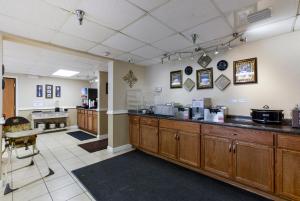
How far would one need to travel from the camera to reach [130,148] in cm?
425

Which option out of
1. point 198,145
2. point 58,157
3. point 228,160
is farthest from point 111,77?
point 228,160

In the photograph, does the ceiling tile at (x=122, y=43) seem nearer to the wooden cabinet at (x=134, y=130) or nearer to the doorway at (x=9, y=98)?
the wooden cabinet at (x=134, y=130)

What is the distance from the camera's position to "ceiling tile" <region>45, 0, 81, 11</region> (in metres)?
1.69

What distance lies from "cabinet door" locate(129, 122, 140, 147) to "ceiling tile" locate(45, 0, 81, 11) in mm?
2838

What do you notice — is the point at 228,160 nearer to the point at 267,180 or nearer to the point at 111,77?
the point at 267,180

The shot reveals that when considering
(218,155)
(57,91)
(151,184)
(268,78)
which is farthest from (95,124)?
(268,78)

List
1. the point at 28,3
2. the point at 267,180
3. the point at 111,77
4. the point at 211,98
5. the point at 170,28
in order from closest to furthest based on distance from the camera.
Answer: the point at 28,3, the point at 267,180, the point at 170,28, the point at 211,98, the point at 111,77

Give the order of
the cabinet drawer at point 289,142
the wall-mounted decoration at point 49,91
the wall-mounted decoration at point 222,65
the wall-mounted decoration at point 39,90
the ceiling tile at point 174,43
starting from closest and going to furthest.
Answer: the cabinet drawer at point 289,142, the ceiling tile at point 174,43, the wall-mounted decoration at point 222,65, the wall-mounted decoration at point 39,90, the wall-mounted decoration at point 49,91

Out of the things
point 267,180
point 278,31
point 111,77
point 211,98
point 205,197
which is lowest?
point 205,197

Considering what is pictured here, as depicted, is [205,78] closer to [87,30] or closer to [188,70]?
[188,70]

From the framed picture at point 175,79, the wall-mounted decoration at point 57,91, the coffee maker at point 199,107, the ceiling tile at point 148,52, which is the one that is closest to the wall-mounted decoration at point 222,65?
the coffee maker at point 199,107

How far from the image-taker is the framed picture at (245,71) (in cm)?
275

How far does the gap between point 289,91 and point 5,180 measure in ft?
Result: 15.5

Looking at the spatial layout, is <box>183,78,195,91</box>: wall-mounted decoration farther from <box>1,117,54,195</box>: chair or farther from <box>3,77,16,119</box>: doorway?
<box>3,77,16,119</box>: doorway
